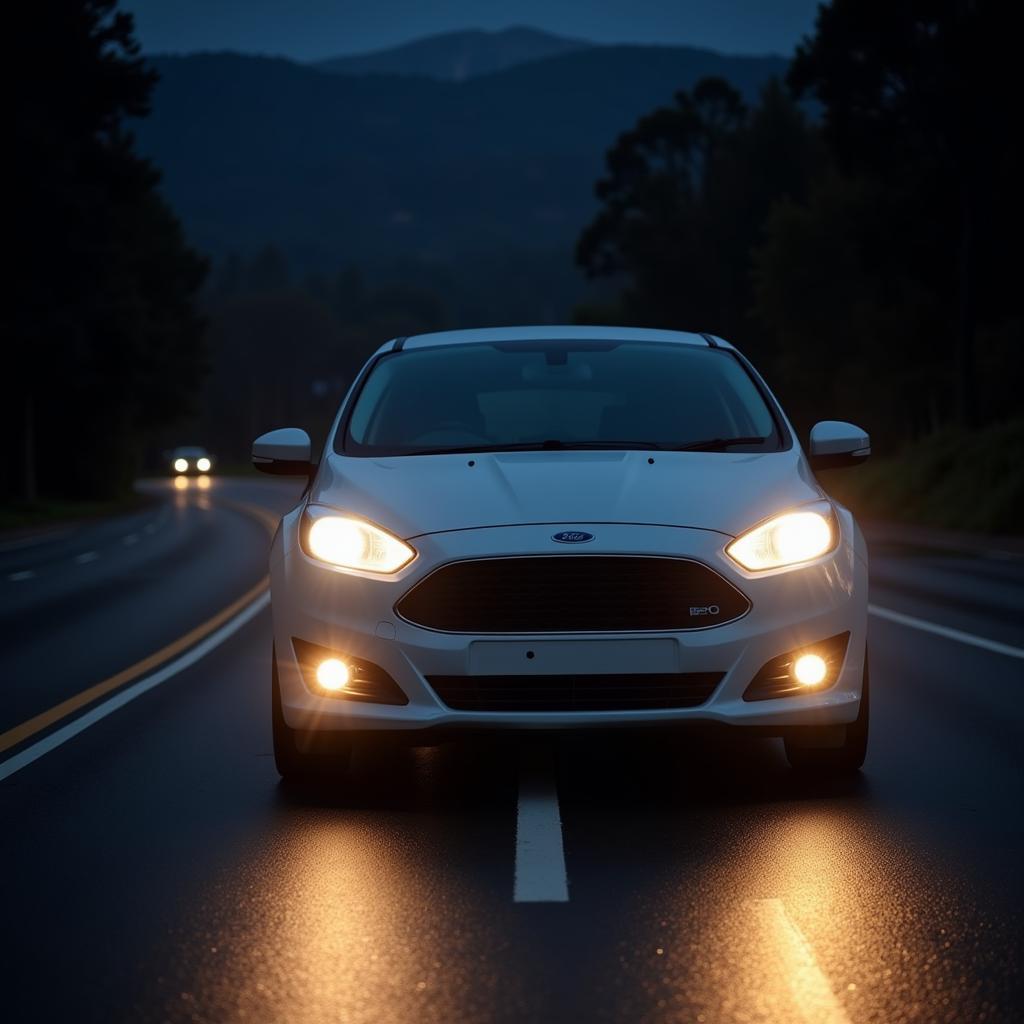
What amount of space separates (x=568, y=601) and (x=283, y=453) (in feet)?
6.71

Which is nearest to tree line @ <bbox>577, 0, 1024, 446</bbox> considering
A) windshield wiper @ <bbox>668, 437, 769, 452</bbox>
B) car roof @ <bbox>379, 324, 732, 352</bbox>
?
car roof @ <bbox>379, 324, 732, 352</bbox>

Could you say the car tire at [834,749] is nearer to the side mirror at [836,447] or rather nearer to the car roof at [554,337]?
the side mirror at [836,447]

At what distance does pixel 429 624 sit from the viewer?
624 centimetres

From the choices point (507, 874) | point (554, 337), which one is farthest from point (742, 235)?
point (507, 874)

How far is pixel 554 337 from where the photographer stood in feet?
27.4

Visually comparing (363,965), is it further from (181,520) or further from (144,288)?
(144,288)

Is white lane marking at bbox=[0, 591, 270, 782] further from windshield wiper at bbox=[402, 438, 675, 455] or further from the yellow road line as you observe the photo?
windshield wiper at bbox=[402, 438, 675, 455]

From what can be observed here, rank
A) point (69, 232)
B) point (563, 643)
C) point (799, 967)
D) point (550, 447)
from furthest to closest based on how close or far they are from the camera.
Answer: point (69, 232) → point (550, 447) → point (563, 643) → point (799, 967)

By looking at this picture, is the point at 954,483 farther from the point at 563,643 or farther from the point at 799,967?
the point at 799,967

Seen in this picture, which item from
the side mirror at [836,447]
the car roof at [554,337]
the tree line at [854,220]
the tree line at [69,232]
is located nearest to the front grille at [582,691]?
the side mirror at [836,447]

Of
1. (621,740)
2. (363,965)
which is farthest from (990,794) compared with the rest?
(363,965)

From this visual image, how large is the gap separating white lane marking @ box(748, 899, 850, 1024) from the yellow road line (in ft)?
13.9

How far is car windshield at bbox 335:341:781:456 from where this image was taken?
7484mm

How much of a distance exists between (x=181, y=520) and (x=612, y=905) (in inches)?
1587
